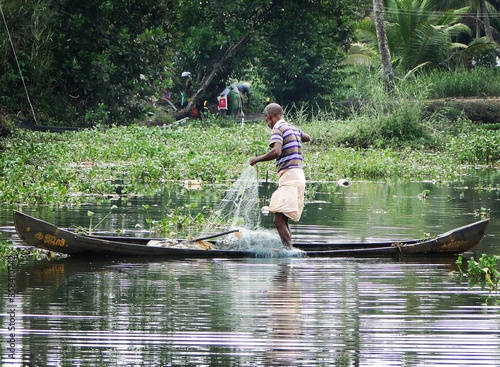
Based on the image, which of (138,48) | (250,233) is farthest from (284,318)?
(138,48)

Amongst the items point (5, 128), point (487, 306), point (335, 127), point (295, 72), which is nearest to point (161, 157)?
point (5, 128)

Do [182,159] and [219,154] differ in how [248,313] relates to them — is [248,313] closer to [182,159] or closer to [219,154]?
[182,159]

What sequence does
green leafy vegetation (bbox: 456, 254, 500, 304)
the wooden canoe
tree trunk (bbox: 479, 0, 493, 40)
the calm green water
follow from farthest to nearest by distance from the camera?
tree trunk (bbox: 479, 0, 493, 40)
the wooden canoe
green leafy vegetation (bbox: 456, 254, 500, 304)
the calm green water

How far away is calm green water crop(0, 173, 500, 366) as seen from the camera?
604 cm

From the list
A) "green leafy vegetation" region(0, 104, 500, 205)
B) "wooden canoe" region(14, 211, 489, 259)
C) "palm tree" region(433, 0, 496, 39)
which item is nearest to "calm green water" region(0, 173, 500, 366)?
"wooden canoe" region(14, 211, 489, 259)

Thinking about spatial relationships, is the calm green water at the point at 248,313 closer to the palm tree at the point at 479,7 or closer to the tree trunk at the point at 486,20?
the tree trunk at the point at 486,20

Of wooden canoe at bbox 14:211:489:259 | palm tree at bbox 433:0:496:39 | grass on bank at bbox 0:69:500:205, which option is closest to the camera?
wooden canoe at bbox 14:211:489:259

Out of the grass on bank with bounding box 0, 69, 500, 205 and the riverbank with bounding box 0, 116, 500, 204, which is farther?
the grass on bank with bounding box 0, 69, 500, 205

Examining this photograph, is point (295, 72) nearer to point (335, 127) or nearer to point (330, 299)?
point (335, 127)

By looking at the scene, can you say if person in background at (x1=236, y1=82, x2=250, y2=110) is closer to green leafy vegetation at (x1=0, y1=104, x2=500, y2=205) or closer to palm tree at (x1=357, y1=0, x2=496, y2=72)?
palm tree at (x1=357, y1=0, x2=496, y2=72)

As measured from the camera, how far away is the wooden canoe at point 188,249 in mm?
9242

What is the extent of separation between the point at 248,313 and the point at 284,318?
287mm

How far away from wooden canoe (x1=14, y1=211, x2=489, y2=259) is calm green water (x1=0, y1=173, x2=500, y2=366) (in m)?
0.12

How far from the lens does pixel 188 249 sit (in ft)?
31.8
